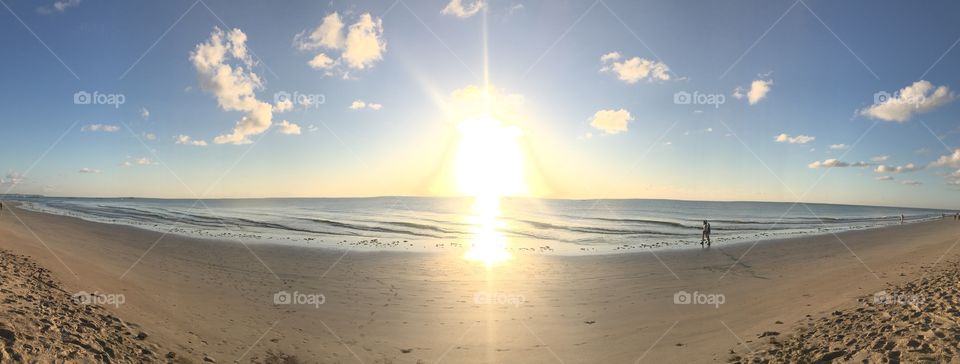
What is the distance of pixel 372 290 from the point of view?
16.5 m

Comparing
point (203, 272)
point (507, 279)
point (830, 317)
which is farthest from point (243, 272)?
point (830, 317)

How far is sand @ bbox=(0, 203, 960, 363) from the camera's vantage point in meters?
10.3

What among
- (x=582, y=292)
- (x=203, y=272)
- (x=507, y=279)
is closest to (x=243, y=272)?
(x=203, y=272)

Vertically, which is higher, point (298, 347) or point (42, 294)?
point (42, 294)

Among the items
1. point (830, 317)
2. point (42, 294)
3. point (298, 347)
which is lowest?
point (298, 347)

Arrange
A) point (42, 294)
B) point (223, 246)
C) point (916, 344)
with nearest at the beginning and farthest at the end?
point (916, 344), point (42, 294), point (223, 246)

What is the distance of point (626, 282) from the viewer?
18.3 meters

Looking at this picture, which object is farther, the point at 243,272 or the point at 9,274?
the point at 243,272

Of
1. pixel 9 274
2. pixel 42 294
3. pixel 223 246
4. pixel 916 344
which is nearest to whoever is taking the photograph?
pixel 916 344

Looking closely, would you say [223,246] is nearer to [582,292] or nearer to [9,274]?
[9,274]

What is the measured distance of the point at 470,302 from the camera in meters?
15.2

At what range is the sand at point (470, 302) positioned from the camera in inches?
405

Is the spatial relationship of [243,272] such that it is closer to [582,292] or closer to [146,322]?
[146,322]

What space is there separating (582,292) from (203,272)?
15703 millimetres
